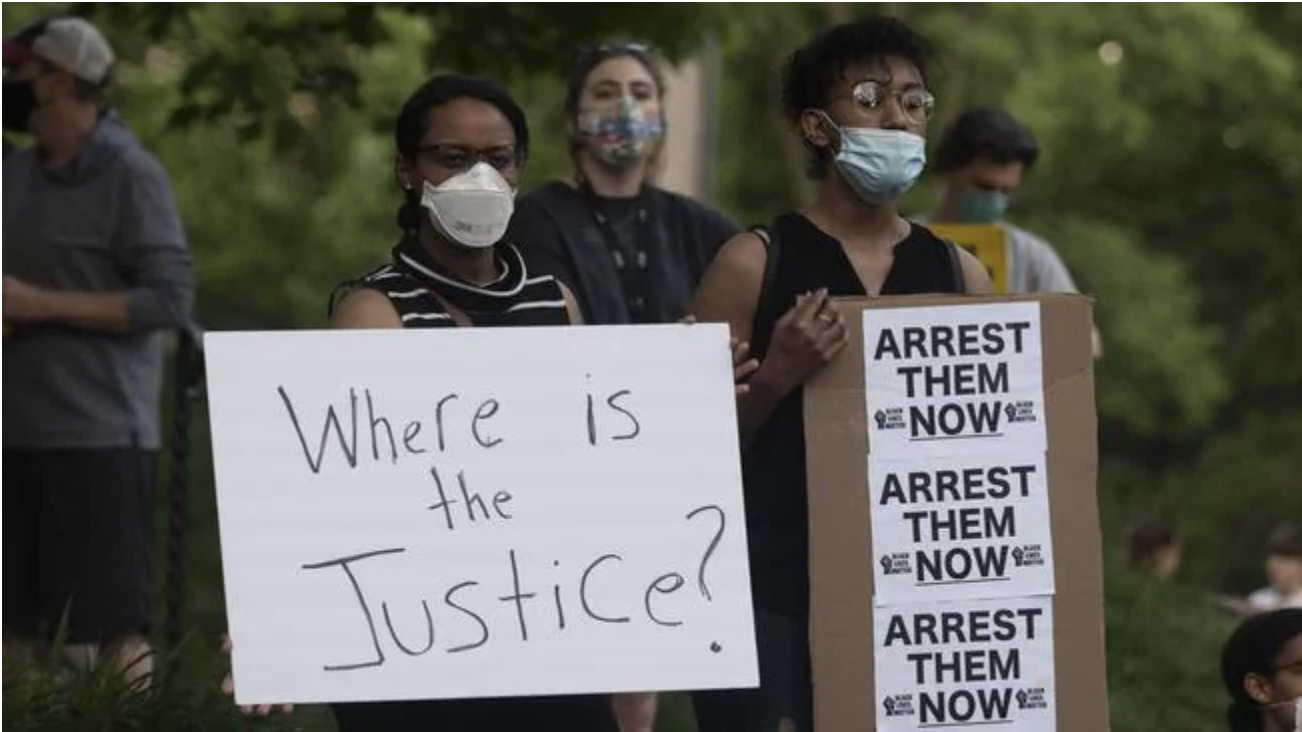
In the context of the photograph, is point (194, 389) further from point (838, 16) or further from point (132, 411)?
point (838, 16)

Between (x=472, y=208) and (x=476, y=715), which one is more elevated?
(x=472, y=208)

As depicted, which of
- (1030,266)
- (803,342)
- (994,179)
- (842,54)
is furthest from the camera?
(994,179)

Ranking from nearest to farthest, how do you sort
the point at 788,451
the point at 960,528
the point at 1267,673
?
the point at 960,528, the point at 788,451, the point at 1267,673

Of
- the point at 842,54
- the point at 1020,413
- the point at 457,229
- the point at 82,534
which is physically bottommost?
the point at 82,534

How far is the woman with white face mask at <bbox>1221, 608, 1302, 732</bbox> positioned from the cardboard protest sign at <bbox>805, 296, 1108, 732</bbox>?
125cm

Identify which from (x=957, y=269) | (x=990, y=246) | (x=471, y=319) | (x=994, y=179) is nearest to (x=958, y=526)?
(x=957, y=269)

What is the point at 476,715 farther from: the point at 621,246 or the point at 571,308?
the point at 621,246

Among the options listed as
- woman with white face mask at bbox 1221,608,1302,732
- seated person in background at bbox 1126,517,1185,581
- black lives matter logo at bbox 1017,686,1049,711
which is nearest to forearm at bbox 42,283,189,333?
woman with white face mask at bbox 1221,608,1302,732

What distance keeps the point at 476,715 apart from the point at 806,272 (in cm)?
98

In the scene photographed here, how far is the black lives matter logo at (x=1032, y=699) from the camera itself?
17.5 feet

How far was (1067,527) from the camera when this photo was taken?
5.35 m

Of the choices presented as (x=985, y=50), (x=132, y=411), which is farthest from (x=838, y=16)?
(x=132, y=411)

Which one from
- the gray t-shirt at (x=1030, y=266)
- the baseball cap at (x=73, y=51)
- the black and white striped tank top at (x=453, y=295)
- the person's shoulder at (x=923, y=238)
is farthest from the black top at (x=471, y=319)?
the gray t-shirt at (x=1030, y=266)

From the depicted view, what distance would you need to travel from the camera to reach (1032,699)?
5.34m
